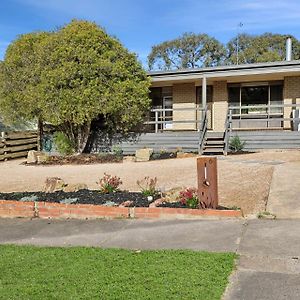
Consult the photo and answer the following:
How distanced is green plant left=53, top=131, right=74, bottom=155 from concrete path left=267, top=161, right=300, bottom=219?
9244mm

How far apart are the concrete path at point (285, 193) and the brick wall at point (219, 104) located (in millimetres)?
9044

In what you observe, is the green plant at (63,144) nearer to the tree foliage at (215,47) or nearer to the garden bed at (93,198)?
the garden bed at (93,198)

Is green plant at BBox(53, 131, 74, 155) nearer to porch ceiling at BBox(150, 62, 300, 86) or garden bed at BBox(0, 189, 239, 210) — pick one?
porch ceiling at BBox(150, 62, 300, 86)

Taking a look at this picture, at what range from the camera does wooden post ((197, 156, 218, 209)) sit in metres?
6.68

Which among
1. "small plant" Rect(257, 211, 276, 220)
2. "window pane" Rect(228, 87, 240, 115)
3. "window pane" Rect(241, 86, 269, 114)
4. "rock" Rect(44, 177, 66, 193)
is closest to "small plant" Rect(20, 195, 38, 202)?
"rock" Rect(44, 177, 66, 193)

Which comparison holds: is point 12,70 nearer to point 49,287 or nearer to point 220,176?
point 220,176

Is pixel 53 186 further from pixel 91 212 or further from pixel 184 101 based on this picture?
pixel 184 101

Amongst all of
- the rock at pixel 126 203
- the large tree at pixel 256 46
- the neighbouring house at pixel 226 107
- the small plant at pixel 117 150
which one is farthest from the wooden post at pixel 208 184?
the large tree at pixel 256 46

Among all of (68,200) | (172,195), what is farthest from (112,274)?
(68,200)

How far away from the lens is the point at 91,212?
696 cm

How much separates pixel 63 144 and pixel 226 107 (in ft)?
25.9

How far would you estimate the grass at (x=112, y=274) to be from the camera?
3.69 m

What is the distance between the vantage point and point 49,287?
3885 mm

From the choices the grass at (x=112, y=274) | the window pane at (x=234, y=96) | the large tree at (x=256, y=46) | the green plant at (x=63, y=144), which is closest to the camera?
the grass at (x=112, y=274)
